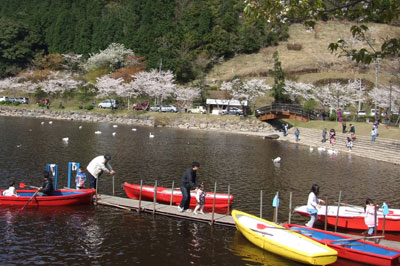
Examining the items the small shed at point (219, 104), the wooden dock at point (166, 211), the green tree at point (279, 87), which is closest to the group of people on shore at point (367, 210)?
the wooden dock at point (166, 211)

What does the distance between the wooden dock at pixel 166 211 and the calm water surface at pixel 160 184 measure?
0.93 feet

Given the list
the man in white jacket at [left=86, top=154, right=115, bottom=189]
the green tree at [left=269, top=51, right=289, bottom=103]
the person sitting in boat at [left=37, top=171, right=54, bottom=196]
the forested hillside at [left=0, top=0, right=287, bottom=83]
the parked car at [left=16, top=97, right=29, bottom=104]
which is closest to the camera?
the person sitting in boat at [left=37, top=171, right=54, bottom=196]

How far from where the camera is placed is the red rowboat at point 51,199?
17016 mm

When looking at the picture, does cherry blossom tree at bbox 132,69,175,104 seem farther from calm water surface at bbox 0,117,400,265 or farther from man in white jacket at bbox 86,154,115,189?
man in white jacket at bbox 86,154,115,189

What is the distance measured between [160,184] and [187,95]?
2334 inches

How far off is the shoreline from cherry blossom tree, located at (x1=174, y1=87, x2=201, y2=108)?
10.4 m

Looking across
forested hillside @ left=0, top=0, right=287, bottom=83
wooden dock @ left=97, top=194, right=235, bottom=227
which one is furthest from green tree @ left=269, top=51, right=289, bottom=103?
wooden dock @ left=97, top=194, right=235, bottom=227

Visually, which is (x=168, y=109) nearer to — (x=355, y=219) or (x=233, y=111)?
(x=233, y=111)

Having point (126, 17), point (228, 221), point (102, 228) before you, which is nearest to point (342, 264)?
point (228, 221)

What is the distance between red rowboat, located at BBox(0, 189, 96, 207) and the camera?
670 inches

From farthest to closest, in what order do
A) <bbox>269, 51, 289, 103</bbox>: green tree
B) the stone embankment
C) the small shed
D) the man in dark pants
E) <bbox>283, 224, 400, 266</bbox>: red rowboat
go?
the small shed → <bbox>269, 51, 289, 103</bbox>: green tree → the stone embankment → the man in dark pants → <bbox>283, 224, 400, 266</bbox>: red rowboat

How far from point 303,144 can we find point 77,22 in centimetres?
9528

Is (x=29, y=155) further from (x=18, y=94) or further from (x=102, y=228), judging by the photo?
(x=18, y=94)

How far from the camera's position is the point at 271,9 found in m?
10.8
